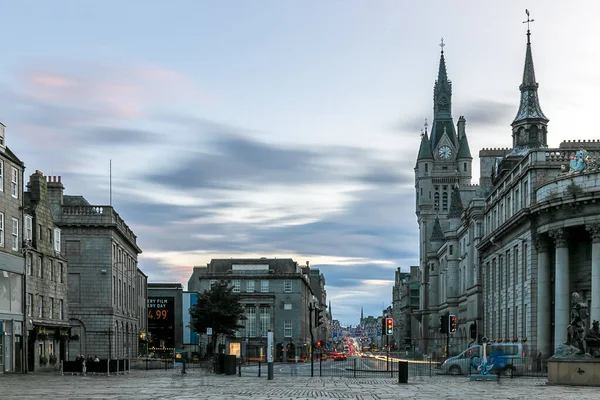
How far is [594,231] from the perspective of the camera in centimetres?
5784

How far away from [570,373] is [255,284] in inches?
4042

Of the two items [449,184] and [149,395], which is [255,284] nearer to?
[449,184]

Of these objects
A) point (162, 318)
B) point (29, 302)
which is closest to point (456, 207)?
point (162, 318)

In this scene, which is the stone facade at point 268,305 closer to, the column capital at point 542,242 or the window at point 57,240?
the window at point 57,240

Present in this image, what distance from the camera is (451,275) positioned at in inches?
4769

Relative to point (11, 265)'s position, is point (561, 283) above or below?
Result: below

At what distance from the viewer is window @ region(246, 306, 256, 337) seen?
13575cm

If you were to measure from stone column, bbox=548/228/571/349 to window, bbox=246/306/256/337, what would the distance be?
78825 millimetres

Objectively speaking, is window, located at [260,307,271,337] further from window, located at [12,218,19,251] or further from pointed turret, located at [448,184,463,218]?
window, located at [12,218,19,251]

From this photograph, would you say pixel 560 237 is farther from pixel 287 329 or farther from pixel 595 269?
pixel 287 329

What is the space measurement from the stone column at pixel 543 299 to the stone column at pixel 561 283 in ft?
8.05

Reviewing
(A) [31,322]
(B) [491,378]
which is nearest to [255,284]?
(A) [31,322]

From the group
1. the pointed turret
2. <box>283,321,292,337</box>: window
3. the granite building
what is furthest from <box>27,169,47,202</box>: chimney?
the pointed turret

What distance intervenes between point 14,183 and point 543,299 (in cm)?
3633
